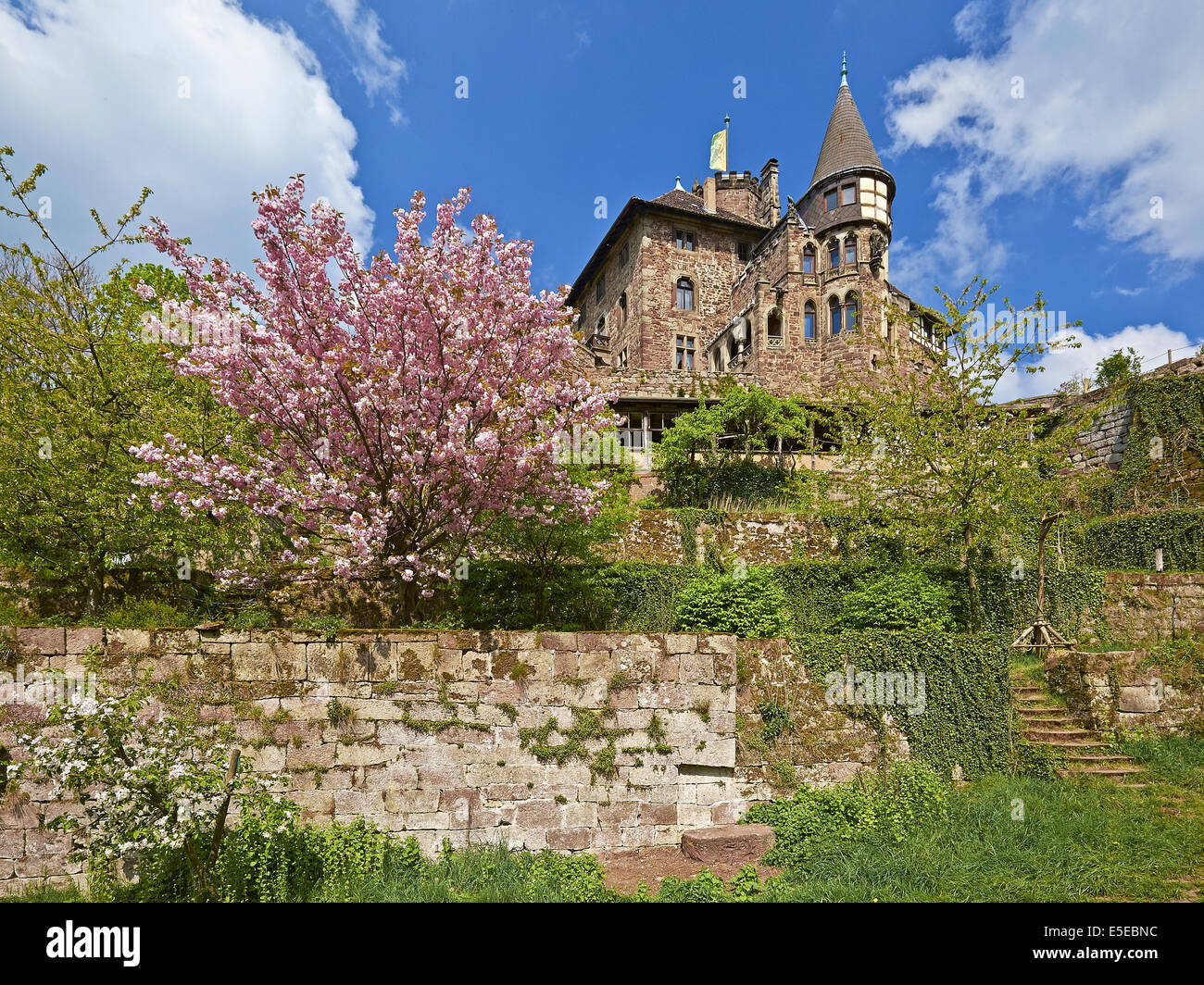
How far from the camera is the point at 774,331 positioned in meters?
29.0

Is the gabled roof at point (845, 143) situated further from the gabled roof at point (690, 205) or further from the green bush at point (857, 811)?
the green bush at point (857, 811)

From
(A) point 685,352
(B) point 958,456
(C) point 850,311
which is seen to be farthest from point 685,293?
(B) point 958,456

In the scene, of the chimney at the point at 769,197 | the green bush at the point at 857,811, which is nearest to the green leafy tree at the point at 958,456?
the green bush at the point at 857,811

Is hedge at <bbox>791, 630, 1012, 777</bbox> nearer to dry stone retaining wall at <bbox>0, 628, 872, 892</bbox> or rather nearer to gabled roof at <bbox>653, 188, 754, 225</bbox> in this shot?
dry stone retaining wall at <bbox>0, 628, 872, 892</bbox>

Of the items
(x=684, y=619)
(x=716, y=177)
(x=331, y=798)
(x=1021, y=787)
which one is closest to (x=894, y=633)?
(x=1021, y=787)

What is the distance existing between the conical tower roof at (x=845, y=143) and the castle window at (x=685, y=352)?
417 inches

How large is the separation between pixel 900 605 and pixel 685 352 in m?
24.0

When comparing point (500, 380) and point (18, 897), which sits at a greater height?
point (500, 380)

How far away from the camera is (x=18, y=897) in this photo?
20.4 ft

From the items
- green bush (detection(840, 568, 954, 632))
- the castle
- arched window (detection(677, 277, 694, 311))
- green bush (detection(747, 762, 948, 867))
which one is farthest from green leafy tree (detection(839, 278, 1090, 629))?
arched window (detection(677, 277, 694, 311))

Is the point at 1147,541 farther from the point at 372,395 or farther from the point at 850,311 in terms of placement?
the point at 372,395

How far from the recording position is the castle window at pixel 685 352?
32594mm
